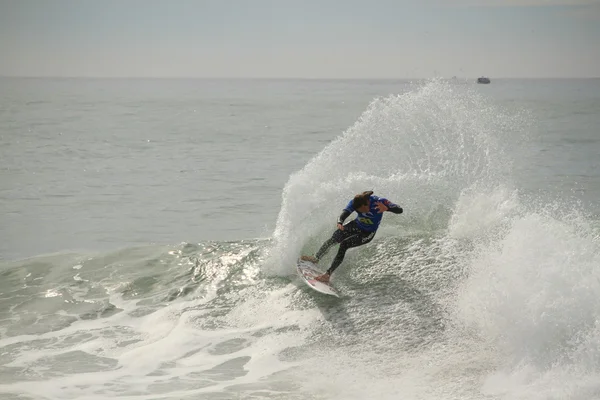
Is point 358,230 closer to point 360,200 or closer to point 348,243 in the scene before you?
point 348,243

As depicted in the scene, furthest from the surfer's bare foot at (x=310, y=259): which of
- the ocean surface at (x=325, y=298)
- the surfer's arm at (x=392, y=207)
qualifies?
the surfer's arm at (x=392, y=207)

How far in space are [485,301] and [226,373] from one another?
4.03 metres

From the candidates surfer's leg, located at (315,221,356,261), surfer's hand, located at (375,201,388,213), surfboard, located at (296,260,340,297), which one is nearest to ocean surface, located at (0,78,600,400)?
surfboard, located at (296,260,340,297)

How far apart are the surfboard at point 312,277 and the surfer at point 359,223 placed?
0.45 ft

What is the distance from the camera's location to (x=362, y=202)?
12.7m

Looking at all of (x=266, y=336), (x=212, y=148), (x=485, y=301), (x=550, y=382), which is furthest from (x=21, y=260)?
(x=212, y=148)

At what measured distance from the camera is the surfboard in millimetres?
12281

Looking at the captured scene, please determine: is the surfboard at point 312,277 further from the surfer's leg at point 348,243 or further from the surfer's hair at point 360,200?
the surfer's hair at point 360,200

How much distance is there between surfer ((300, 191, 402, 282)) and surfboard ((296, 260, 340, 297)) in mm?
137

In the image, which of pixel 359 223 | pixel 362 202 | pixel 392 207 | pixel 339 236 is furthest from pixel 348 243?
pixel 392 207

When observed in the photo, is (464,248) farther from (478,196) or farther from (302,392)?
(302,392)

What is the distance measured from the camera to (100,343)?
1171 cm

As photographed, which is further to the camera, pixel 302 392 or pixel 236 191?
pixel 236 191

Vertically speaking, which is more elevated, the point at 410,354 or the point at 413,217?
the point at 413,217
